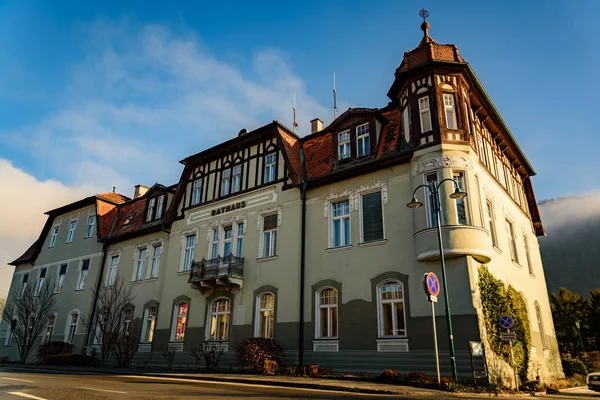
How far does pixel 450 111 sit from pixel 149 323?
21.5 metres

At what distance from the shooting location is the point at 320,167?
74.3ft

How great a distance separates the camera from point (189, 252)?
2667 centimetres

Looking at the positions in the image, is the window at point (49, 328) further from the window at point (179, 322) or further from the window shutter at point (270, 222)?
the window shutter at point (270, 222)

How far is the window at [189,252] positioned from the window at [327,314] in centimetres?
963

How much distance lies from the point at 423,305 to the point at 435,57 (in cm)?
1119

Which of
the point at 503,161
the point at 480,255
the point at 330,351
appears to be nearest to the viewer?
the point at 480,255

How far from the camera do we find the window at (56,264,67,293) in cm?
3447

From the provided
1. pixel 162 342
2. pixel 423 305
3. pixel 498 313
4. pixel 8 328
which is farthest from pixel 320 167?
pixel 8 328

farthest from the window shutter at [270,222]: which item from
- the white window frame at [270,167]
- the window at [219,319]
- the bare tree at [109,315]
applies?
the bare tree at [109,315]

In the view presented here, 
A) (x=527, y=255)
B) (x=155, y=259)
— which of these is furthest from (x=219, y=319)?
(x=527, y=255)

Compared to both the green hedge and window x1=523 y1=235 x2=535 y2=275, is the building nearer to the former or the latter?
window x1=523 y1=235 x2=535 y2=275

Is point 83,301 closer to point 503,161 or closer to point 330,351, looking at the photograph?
point 330,351

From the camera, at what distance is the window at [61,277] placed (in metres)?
34.5

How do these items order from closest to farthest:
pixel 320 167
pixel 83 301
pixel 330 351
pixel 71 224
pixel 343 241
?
pixel 330 351
pixel 343 241
pixel 320 167
pixel 83 301
pixel 71 224
